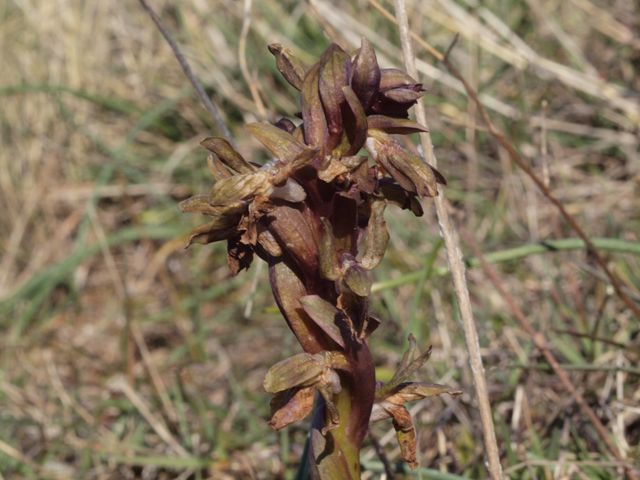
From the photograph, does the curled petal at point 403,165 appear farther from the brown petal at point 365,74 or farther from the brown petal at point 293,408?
the brown petal at point 293,408

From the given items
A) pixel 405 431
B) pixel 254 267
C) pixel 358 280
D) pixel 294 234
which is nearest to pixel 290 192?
pixel 294 234

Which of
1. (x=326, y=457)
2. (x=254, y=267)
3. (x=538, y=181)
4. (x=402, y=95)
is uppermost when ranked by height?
(x=402, y=95)

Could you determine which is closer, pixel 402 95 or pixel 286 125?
pixel 402 95

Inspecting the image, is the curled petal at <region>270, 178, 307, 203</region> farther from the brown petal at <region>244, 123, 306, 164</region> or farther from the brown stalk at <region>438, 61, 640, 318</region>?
the brown stalk at <region>438, 61, 640, 318</region>

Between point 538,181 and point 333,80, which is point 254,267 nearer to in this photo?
point 538,181

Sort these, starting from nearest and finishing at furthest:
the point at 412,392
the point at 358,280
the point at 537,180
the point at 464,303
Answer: the point at 358,280, the point at 412,392, the point at 464,303, the point at 537,180

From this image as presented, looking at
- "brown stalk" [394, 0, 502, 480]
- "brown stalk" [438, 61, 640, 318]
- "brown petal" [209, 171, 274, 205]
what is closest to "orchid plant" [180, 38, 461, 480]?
"brown petal" [209, 171, 274, 205]

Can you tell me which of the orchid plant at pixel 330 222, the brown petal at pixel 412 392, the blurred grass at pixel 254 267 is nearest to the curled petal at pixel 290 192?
the orchid plant at pixel 330 222
